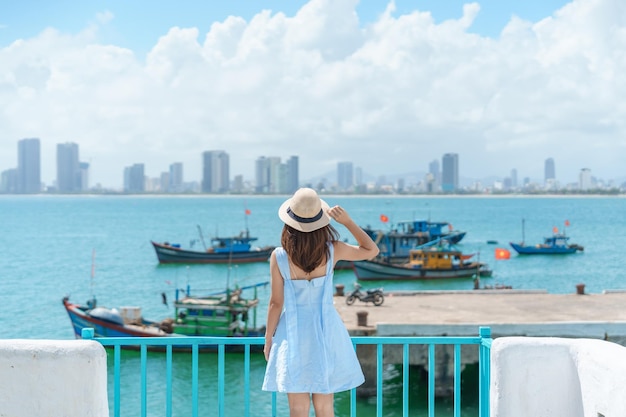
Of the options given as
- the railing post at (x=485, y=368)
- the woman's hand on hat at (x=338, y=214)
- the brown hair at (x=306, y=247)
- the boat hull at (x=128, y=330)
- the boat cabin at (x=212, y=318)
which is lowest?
the boat hull at (x=128, y=330)

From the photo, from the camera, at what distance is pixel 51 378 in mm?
4773

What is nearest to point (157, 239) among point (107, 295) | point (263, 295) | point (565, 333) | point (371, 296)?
point (107, 295)

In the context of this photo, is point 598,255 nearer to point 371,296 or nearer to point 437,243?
point 437,243

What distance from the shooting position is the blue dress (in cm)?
453

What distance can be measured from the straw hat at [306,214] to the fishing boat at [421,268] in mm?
45046

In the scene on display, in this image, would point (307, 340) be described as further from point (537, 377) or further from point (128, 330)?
point (128, 330)

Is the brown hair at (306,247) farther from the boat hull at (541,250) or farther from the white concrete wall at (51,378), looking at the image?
the boat hull at (541,250)

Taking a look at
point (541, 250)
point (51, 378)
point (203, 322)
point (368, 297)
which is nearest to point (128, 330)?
point (203, 322)

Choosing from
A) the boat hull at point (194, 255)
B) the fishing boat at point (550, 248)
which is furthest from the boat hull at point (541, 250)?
the boat hull at point (194, 255)

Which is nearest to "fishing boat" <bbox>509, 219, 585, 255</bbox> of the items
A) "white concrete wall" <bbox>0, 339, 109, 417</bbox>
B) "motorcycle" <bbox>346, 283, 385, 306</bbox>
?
"motorcycle" <bbox>346, 283, 385, 306</bbox>

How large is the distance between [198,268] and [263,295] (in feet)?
81.1

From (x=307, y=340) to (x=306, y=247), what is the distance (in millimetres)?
581

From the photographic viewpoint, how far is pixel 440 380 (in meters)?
17.6

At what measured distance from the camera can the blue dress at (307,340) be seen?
4.53 m
